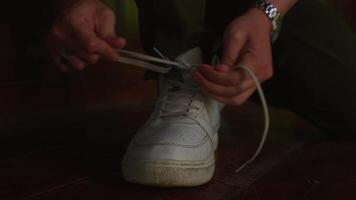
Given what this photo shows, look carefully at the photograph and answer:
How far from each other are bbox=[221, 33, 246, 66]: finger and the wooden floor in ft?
0.53

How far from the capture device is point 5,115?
0.89m

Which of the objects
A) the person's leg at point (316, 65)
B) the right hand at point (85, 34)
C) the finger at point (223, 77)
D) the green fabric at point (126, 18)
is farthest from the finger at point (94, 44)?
the green fabric at point (126, 18)

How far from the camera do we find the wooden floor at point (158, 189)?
56 centimetres

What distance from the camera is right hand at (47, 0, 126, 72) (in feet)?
1.65

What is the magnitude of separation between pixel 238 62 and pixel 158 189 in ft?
0.59

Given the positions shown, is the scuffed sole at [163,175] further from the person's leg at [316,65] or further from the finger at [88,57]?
the person's leg at [316,65]

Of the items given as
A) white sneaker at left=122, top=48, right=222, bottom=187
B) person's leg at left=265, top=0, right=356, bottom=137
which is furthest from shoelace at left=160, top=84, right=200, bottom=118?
person's leg at left=265, top=0, right=356, bottom=137

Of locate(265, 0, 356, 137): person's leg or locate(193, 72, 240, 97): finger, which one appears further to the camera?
locate(265, 0, 356, 137): person's leg

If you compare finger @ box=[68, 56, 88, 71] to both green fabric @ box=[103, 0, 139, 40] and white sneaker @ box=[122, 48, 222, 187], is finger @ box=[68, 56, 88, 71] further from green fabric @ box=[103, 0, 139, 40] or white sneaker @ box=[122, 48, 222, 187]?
green fabric @ box=[103, 0, 139, 40]

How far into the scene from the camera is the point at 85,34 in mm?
516

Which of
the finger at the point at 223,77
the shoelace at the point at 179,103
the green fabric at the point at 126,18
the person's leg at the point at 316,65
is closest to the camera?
A: the finger at the point at 223,77

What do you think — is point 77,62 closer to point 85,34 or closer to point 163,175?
point 85,34

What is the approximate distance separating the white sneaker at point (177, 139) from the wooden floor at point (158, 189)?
0.02 metres

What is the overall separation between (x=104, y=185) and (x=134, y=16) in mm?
667
